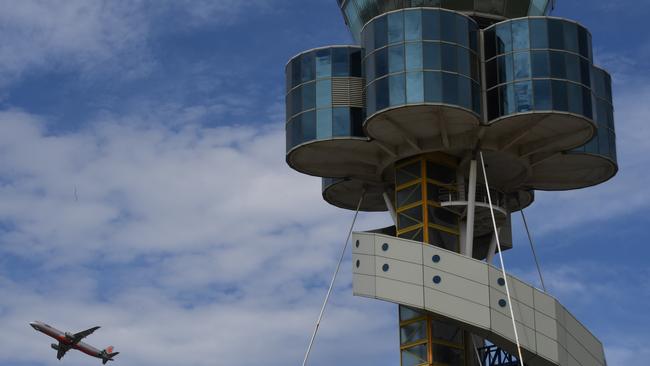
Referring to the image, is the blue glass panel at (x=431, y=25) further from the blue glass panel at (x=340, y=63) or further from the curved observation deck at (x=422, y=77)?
the blue glass panel at (x=340, y=63)

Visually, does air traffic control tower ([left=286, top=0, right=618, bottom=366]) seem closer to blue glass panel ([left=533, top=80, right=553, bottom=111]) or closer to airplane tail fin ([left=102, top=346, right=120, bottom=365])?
blue glass panel ([left=533, top=80, right=553, bottom=111])

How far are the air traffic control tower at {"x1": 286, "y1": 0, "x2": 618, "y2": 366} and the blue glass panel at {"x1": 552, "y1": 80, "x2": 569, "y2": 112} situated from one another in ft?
0.19

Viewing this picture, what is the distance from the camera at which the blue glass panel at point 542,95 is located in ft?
196

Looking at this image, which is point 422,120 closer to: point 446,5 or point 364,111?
point 364,111

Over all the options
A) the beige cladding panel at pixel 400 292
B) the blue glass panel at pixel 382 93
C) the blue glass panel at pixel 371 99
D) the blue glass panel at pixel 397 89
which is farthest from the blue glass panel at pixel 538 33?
the beige cladding panel at pixel 400 292

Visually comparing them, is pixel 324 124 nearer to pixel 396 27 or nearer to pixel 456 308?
pixel 396 27

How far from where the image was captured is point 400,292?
59719mm

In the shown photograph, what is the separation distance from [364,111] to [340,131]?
1441mm

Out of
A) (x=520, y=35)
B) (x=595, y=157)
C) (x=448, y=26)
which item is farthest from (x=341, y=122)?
(x=595, y=157)

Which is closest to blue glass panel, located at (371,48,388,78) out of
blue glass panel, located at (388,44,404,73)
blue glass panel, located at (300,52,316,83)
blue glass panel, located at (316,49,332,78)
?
blue glass panel, located at (388,44,404,73)

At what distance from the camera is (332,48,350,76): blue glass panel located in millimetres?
→ 63562

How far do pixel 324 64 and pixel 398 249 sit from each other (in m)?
9.77

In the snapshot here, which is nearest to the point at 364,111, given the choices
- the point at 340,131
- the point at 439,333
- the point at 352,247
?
the point at 340,131

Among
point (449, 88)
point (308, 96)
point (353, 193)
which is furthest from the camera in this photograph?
point (353, 193)
